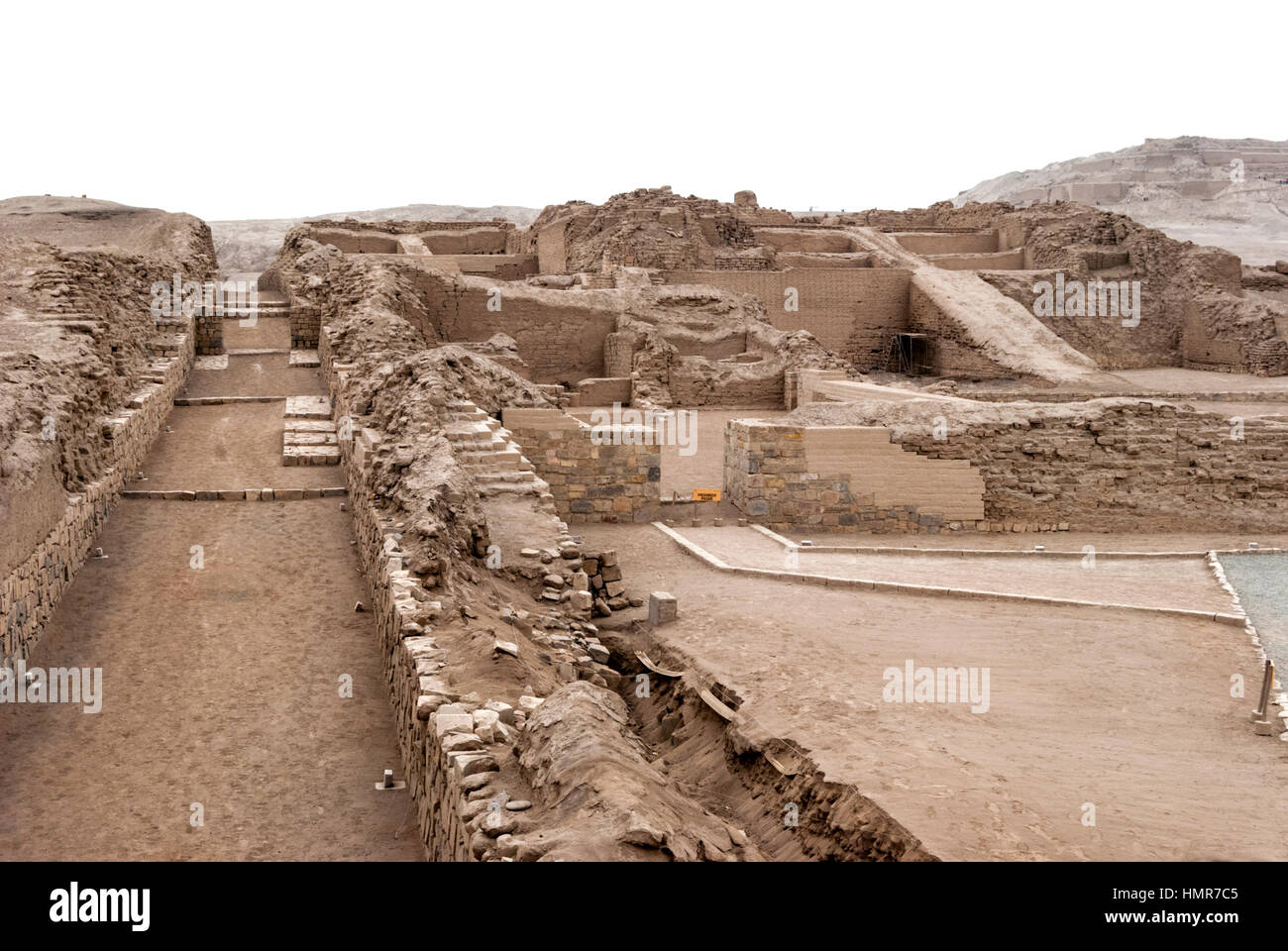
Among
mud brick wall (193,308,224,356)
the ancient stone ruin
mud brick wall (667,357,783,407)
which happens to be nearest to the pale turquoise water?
the ancient stone ruin

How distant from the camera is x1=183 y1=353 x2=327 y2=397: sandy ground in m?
15.4

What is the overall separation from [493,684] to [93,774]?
90.0 inches

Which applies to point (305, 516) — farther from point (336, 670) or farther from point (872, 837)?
point (872, 837)

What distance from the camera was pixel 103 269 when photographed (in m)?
15.5

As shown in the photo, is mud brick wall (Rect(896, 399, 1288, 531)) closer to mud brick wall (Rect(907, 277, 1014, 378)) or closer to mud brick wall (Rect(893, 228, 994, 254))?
mud brick wall (Rect(907, 277, 1014, 378))

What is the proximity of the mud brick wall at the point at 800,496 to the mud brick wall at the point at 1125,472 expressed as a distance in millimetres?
888

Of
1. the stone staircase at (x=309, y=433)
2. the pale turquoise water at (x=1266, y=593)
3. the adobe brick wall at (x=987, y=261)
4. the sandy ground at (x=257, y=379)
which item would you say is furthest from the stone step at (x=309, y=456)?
the adobe brick wall at (x=987, y=261)

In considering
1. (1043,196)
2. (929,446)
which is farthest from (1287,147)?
(929,446)

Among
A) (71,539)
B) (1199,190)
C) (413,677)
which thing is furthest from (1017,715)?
(1199,190)

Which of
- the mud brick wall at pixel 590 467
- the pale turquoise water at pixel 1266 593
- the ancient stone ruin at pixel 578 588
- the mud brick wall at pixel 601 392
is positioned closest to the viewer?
the ancient stone ruin at pixel 578 588

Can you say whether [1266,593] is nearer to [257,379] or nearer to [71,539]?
[71,539]

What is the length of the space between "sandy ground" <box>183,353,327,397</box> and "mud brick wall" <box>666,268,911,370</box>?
10723 mm

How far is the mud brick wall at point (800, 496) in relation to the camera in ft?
44.5

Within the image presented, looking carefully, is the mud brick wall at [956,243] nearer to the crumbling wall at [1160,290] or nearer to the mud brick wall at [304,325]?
the crumbling wall at [1160,290]
